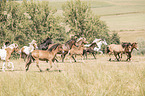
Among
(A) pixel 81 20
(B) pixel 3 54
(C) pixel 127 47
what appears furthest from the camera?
(A) pixel 81 20

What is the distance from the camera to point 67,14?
41969mm

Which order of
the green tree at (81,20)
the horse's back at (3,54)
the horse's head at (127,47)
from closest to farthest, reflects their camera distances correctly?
the horse's back at (3,54)
the horse's head at (127,47)
the green tree at (81,20)

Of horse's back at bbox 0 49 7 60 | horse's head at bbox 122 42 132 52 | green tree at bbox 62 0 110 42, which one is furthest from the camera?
green tree at bbox 62 0 110 42

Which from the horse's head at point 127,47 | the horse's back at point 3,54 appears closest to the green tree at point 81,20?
the horse's head at point 127,47

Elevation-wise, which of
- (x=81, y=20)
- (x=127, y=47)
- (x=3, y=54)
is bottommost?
(x=127, y=47)

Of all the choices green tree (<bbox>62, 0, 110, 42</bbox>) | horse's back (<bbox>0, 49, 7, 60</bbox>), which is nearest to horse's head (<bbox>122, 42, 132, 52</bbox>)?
horse's back (<bbox>0, 49, 7, 60</bbox>)

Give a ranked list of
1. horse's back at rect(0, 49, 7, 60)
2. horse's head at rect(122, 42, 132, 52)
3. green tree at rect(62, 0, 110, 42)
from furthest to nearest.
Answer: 1. green tree at rect(62, 0, 110, 42)
2. horse's head at rect(122, 42, 132, 52)
3. horse's back at rect(0, 49, 7, 60)

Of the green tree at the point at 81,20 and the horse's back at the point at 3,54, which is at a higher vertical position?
the green tree at the point at 81,20

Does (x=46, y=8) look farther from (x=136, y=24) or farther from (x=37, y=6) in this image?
(x=136, y=24)

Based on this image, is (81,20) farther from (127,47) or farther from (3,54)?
(3,54)

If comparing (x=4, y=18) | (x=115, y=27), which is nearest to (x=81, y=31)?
(x=4, y=18)

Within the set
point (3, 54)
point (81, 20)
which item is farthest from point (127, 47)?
point (81, 20)

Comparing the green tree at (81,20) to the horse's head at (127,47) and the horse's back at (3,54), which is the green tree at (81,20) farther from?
the horse's back at (3,54)

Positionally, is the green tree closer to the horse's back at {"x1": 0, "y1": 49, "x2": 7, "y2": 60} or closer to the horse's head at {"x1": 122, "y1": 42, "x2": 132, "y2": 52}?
the horse's head at {"x1": 122, "y1": 42, "x2": 132, "y2": 52}
